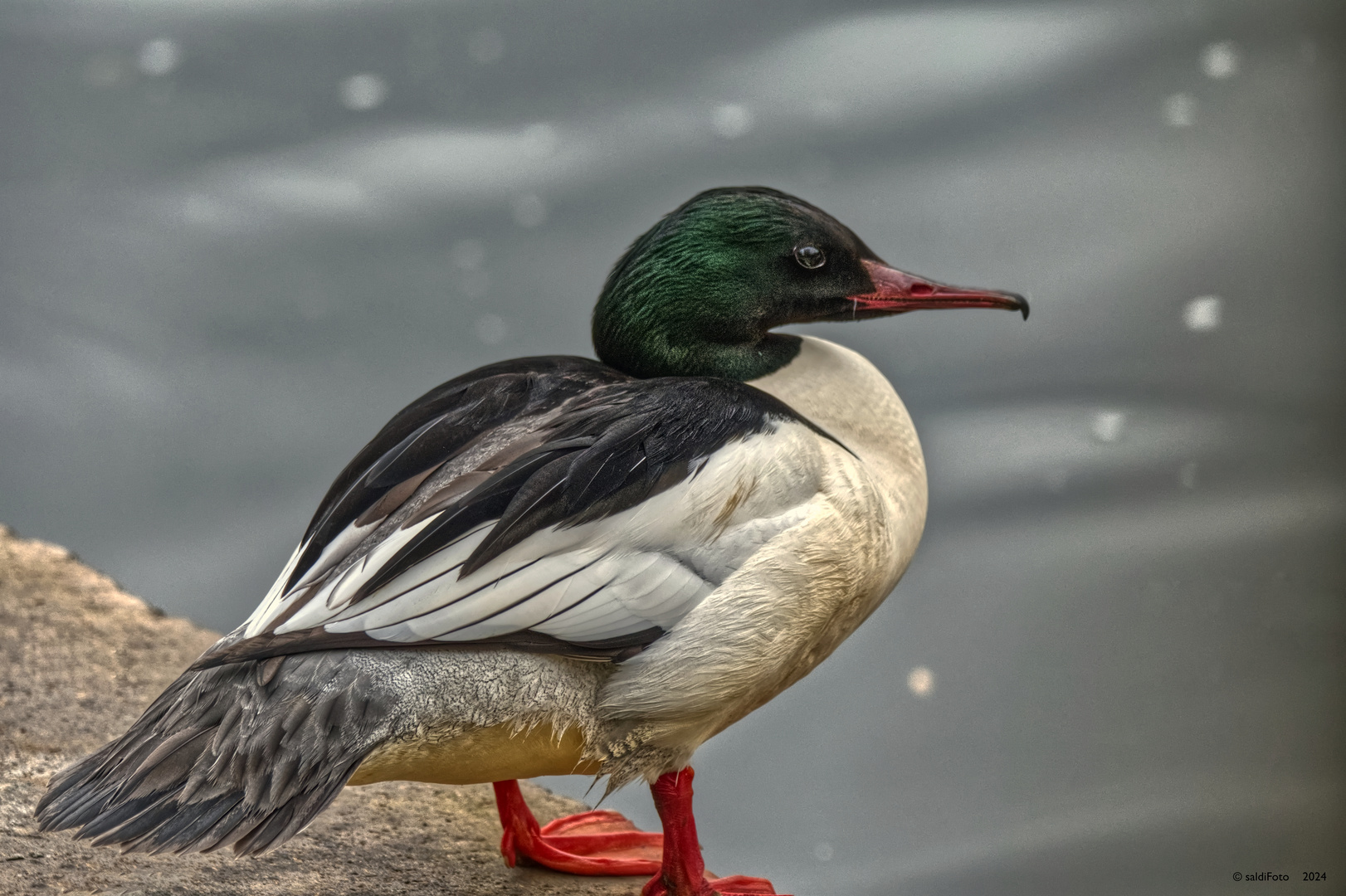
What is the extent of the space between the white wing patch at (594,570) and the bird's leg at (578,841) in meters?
0.58

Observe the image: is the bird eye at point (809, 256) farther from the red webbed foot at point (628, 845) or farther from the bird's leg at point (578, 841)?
the bird's leg at point (578, 841)

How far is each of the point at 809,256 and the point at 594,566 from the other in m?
0.63

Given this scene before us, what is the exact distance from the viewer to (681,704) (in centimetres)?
161

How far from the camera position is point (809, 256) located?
1.88 m

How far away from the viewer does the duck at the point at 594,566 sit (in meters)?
1.44

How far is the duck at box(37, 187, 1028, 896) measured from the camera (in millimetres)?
1440

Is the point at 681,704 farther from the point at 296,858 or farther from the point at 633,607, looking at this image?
the point at 296,858

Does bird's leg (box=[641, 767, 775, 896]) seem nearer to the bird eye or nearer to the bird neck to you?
the bird neck

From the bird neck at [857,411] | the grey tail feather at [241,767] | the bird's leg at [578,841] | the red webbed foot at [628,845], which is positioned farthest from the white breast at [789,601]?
the bird's leg at [578,841]

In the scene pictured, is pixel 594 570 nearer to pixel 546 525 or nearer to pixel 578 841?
pixel 546 525

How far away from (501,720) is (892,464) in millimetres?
734

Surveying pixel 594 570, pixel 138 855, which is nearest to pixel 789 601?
pixel 594 570

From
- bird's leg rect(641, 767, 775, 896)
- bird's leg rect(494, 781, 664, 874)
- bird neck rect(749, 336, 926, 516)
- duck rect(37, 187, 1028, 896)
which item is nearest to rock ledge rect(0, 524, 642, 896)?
bird's leg rect(494, 781, 664, 874)

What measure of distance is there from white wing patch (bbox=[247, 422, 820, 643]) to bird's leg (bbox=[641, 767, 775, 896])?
326mm
